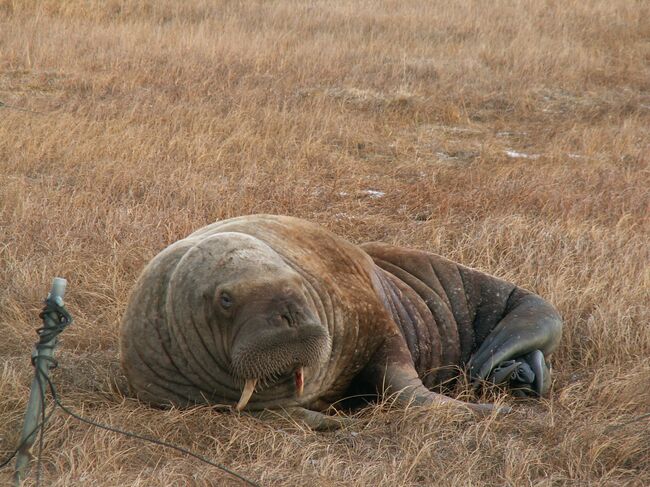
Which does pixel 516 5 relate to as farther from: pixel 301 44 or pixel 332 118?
pixel 332 118

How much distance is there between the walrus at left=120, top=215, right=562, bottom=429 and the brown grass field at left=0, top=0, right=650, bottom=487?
151 mm

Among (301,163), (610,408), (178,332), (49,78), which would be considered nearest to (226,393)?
(178,332)

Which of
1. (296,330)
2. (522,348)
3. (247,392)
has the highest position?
(296,330)

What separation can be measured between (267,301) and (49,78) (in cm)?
857

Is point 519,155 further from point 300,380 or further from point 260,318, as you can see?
point 260,318

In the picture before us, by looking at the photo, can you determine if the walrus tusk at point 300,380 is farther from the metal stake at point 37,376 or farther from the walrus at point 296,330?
the metal stake at point 37,376

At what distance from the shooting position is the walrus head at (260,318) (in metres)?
3.79

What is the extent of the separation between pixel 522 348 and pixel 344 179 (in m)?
3.68

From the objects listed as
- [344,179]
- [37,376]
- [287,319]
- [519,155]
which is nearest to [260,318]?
[287,319]

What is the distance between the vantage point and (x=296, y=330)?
12.5ft

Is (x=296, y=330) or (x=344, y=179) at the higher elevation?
(x=296, y=330)

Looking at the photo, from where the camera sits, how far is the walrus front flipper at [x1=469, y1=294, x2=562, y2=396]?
4863mm

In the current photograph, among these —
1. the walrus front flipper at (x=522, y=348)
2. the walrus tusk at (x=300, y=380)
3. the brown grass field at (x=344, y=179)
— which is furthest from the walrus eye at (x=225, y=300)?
the walrus front flipper at (x=522, y=348)

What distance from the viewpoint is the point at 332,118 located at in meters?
10.3
